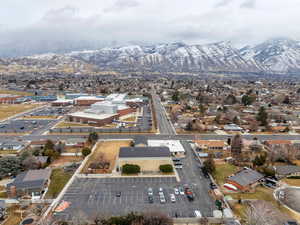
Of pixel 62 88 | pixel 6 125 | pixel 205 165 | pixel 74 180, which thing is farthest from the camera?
pixel 62 88

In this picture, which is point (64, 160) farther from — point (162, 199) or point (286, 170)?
point (286, 170)

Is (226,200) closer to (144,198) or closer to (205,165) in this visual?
(205,165)

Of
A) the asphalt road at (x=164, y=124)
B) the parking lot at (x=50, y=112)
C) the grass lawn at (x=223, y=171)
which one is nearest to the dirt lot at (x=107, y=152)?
the asphalt road at (x=164, y=124)

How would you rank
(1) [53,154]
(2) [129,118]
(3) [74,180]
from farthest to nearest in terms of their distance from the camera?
1. (2) [129,118]
2. (1) [53,154]
3. (3) [74,180]

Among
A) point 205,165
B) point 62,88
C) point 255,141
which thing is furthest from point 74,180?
point 62,88

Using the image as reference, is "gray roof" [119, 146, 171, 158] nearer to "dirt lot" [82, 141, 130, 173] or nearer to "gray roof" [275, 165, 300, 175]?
"dirt lot" [82, 141, 130, 173]

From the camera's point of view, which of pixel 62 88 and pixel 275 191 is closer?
pixel 275 191
